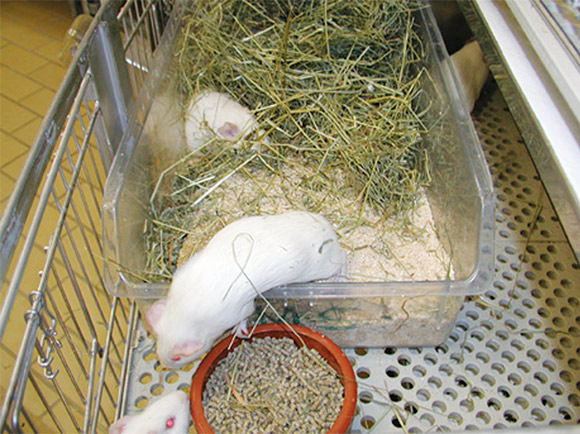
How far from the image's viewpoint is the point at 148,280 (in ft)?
2.89

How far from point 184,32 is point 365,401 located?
812mm

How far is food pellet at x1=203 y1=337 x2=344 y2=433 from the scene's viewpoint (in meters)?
0.76

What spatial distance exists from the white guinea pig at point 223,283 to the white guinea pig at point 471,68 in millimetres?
671

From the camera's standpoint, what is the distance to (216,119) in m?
1.11

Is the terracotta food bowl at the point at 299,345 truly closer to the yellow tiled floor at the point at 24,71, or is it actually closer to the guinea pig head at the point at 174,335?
the guinea pig head at the point at 174,335

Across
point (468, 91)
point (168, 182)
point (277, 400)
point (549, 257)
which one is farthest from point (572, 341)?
point (168, 182)

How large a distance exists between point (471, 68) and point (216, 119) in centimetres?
57

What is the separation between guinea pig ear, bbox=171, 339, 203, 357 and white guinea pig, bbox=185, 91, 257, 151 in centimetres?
47

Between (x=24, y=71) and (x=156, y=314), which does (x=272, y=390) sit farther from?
(x=24, y=71)

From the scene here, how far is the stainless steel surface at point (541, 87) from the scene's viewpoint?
2.16 ft

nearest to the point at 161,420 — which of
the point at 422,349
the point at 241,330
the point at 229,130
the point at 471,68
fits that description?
the point at 241,330

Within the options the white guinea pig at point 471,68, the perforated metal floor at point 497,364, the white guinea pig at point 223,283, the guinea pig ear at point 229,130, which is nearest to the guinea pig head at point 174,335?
the white guinea pig at point 223,283

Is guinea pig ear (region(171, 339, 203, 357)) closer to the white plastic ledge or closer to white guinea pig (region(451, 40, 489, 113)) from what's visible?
the white plastic ledge

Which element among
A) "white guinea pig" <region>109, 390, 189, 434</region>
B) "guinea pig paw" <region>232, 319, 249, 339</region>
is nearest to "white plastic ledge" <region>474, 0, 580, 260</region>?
"guinea pig paw" <region>232, 319, 249, 339</region>
